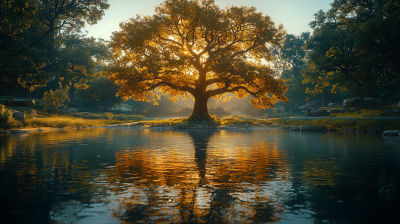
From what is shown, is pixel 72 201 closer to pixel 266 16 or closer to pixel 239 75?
pixel 239 75

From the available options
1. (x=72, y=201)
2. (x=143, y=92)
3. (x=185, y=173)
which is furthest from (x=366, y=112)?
(x=72, y=201)

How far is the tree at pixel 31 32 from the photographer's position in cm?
3077

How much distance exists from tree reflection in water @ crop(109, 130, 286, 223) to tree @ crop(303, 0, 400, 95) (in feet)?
78.6

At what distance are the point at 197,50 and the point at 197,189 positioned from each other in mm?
32320

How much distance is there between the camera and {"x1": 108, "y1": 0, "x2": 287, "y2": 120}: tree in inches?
1308

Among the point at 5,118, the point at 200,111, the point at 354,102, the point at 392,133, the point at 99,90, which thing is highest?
the point at 99,90

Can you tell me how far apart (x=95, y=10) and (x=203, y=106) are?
2636 cm

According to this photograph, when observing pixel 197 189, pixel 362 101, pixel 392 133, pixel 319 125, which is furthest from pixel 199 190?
pixel 362 101

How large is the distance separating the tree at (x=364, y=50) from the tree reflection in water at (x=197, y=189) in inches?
943

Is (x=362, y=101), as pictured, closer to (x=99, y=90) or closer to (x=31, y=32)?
(x=99, y=90)

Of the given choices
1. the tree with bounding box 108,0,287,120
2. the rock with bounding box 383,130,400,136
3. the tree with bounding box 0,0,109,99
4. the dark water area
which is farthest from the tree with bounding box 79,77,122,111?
the dark water area

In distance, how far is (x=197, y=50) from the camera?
37.6 metres

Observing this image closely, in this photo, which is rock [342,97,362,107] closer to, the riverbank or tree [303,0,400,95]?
tree [303,0,400,95]

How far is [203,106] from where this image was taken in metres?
38.5
